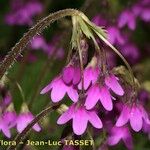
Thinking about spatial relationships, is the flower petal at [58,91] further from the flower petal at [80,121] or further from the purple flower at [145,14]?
the purple flower at [145,14]

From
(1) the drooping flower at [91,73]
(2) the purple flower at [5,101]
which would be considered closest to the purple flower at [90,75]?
(1) the drooping flower at [91,73]

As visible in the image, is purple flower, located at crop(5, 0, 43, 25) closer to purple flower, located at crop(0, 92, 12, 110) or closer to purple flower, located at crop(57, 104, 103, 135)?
purple flower, located at crop(0, 92, 12, 110)

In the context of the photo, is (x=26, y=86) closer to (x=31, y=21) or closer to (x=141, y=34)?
(x=31, y=21)

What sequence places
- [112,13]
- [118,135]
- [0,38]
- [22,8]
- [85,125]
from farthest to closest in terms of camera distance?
[0,38], [22,8], [112,13], [118,135], [85,125]

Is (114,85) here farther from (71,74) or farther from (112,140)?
(112,140)

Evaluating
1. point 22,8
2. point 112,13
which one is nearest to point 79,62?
point 112,13
